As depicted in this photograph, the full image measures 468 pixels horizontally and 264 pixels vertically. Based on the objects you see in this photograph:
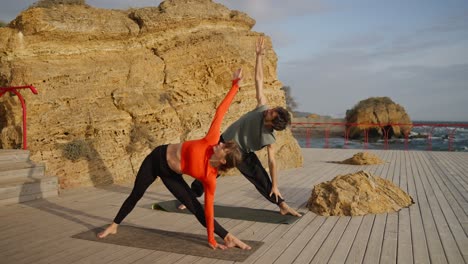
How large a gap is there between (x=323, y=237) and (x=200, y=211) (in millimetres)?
1404

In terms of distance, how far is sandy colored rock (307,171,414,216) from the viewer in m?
5.28

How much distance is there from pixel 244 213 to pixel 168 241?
149cm

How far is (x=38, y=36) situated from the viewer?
8078 mm

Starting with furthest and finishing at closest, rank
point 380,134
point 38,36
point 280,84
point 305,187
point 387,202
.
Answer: point 380,134
point 280,84
point 38,36
point 305,187
point 387,202

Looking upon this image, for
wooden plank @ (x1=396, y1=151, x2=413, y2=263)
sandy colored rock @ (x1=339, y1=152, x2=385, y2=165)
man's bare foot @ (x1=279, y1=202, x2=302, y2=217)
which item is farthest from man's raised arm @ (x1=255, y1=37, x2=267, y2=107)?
sandy colored rock @ (x1=339, y1=152, x2=385, y2=165)

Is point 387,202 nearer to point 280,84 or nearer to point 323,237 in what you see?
point 323,237

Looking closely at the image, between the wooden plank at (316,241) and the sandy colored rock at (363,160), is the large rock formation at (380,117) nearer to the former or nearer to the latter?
the sandy colored rock at (363,160)

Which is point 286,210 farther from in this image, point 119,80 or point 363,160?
point 363,160

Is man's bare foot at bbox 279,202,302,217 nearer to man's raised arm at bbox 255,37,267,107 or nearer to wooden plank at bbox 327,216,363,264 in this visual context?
wooden plank at bbox 327,216,363,264

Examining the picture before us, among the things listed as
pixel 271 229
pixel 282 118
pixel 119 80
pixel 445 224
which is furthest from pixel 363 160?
pixel 282 118

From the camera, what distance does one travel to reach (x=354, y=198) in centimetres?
537

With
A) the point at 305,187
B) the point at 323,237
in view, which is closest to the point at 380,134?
the point at 305,187

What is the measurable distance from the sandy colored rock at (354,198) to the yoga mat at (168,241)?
5.43 feet

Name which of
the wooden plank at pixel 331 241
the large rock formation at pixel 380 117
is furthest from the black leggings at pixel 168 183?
the large rock formation at pixel 380 117
